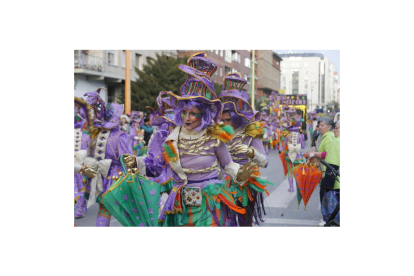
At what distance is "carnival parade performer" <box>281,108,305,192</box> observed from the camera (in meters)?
9.52

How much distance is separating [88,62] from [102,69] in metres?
1.01

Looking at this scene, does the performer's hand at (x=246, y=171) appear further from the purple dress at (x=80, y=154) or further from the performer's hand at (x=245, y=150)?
the purple dress at (x=80, y=154)

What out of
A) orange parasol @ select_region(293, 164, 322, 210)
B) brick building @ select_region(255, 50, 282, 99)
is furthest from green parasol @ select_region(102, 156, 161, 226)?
brick building @ select_region(255, 50, 282, 99)

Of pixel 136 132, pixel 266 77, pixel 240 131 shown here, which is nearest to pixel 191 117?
pixel 240 131

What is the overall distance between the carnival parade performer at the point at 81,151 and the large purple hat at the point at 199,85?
2.82 feet

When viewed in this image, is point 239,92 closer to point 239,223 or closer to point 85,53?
point 239,223

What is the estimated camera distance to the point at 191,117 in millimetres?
4281

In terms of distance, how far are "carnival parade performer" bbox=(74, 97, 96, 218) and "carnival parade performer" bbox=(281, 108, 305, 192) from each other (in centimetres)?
443

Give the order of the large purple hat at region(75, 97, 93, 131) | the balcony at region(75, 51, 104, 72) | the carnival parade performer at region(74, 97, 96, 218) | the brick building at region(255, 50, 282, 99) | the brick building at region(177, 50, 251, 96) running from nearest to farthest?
the large purple hat at region(75, 97, 93, 131), the carnival parade performer at region(74, 97, 96, 218), the brick building at region(177, 50, 251, 96), the balcony at region(75, 51, 104, 72), the brick building at region(255, 50, 282, 99)

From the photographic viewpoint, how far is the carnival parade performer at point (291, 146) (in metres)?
9.52

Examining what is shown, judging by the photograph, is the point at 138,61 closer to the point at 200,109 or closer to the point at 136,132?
the point at 136,132

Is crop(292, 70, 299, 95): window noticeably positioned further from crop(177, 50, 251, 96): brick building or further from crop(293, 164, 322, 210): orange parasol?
crop(293, 164, 322, 210): orange parasol

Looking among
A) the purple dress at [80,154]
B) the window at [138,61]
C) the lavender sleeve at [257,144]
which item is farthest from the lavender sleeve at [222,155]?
the window at [138,61]

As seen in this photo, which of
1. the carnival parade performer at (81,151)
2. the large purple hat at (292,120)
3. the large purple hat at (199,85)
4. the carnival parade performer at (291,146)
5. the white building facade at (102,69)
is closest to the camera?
the carnival parade performer at (81,151)
